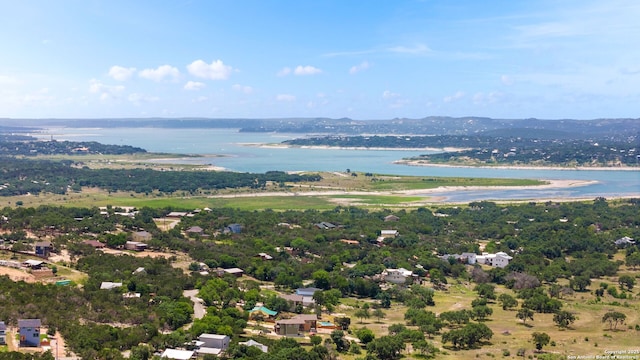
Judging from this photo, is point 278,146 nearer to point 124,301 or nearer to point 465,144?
point 465,144

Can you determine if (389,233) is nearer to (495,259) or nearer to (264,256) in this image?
(495,259)

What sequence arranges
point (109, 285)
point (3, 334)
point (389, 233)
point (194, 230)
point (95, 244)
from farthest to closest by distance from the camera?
1. point (389, 233)
2. point (194, 230)
3. point (95, 244)
4. point (109, 285)
5. point (3, 334)

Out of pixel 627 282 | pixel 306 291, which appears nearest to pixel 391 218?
pixel 627 282

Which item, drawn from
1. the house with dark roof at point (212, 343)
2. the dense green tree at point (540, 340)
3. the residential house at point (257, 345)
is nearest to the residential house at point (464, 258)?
the dense green tree at point (540, 340)

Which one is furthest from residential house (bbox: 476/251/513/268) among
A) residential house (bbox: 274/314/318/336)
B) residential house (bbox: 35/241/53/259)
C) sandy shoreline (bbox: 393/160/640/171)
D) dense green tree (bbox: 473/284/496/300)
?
sandy shoreline (bbox: 393/160/640/171)

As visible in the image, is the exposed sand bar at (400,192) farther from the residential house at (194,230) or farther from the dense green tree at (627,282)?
the dense green tree at (627,282)

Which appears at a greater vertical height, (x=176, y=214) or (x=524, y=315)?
(x=176, y=214)

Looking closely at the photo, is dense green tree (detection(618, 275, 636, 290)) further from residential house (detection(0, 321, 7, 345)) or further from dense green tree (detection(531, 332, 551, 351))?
residential house (detection(0, 321, 7, 345))
